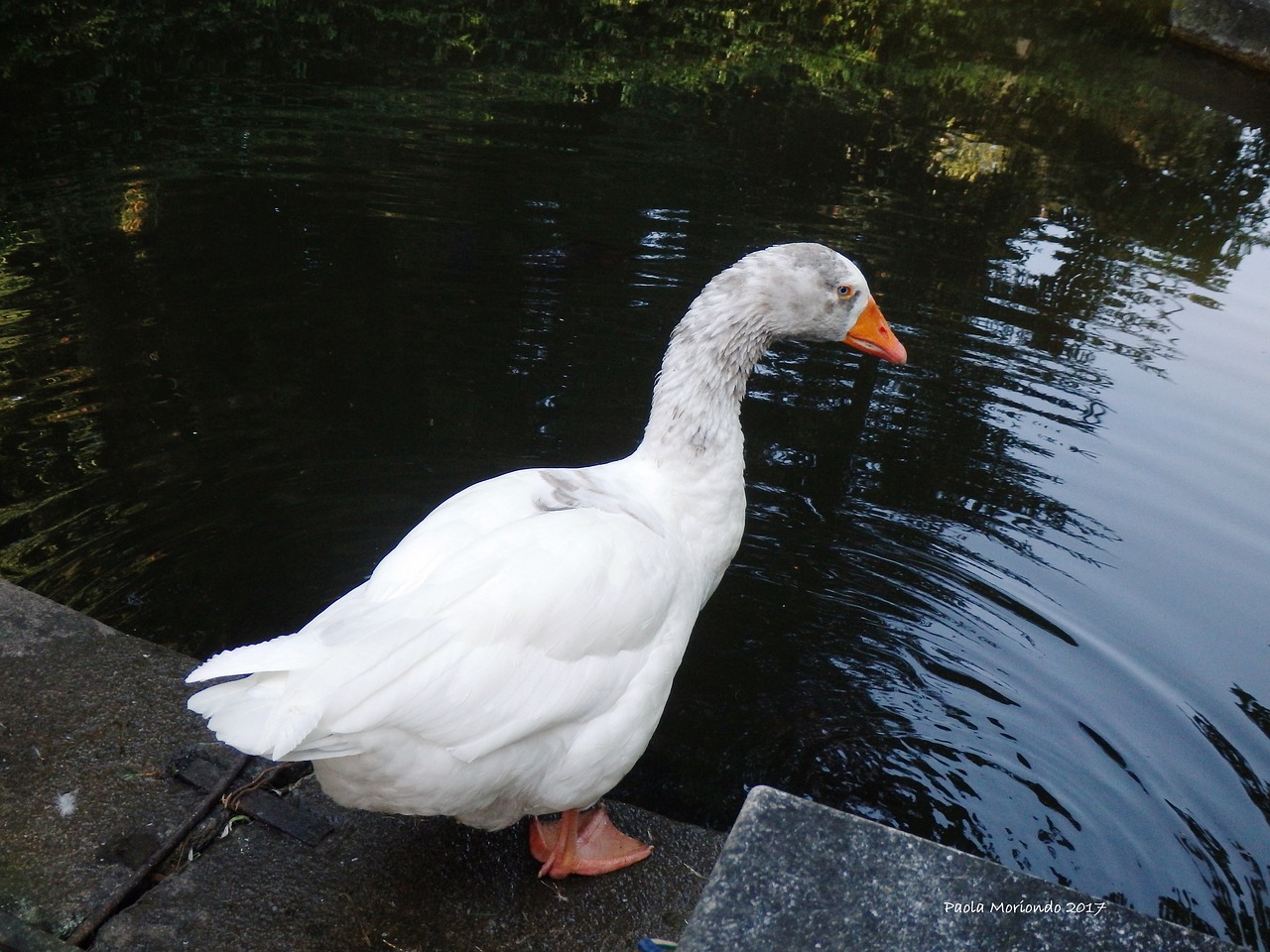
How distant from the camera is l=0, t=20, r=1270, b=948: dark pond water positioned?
3.81 metres

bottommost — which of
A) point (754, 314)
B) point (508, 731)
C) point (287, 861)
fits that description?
point (287, 861)

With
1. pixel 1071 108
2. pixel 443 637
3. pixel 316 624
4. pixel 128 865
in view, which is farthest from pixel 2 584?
pixel 1071 108

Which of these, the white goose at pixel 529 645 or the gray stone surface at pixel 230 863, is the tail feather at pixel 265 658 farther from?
the gray stone surface at pixel 230 863

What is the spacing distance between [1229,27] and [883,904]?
54.1 ft

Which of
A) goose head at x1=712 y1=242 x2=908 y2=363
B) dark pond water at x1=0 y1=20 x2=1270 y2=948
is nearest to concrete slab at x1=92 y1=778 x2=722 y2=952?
dark pond water at x1=0 y1=20 x2=1270 y2=948

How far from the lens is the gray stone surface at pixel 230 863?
8.28ft

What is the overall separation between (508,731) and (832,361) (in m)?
4.40

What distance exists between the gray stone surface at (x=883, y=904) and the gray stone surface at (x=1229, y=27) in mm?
15811

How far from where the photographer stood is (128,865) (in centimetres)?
262

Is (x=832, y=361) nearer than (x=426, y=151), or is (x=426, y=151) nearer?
(x=832, y=361)

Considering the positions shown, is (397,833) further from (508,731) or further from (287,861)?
(508,731)

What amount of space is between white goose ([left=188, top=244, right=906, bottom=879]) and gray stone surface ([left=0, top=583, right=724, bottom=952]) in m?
0.15

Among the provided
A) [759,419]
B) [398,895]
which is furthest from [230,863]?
[759,419]

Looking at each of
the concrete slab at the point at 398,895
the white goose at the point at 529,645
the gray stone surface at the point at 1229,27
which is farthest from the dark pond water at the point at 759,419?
the gray stone surface at the point at 1229,27
